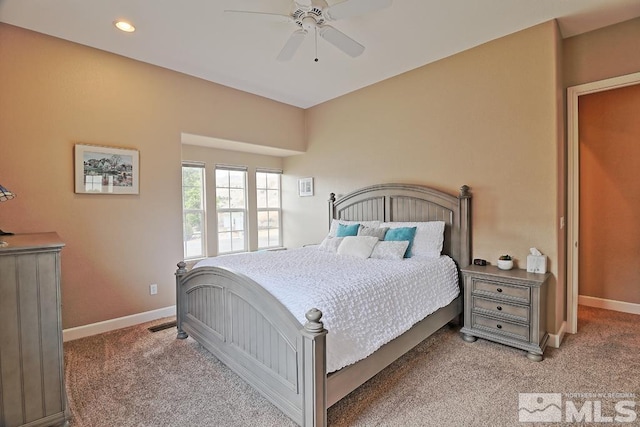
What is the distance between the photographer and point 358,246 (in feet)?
10.8

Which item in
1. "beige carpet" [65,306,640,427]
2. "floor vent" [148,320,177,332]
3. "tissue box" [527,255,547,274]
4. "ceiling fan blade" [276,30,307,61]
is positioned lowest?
"beige carpet" [65,306,640,427]

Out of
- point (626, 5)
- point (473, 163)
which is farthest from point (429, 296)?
point (626, 5)

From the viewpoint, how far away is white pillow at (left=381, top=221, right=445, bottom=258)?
3.28 meters

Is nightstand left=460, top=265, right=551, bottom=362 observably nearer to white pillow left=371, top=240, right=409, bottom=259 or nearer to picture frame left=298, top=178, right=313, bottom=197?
white pillow left=371, top=240, right=409, bottom=259

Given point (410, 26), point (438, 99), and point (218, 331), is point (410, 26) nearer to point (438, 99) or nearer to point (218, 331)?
point (438, 99)

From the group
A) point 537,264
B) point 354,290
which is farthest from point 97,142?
point 537,264

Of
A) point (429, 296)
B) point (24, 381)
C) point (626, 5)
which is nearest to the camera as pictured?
point (24, 381)

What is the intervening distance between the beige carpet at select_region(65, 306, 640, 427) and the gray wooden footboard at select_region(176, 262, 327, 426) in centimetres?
17

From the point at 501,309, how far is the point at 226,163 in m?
4.15

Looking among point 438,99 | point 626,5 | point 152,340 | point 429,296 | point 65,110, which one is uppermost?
point 626,5

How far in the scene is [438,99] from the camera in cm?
354

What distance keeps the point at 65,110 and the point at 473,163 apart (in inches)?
166

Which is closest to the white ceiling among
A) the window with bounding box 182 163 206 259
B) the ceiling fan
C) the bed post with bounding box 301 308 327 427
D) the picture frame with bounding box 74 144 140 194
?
the ceiling fan

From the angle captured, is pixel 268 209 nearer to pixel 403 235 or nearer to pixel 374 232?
pixel 374 232
